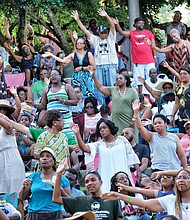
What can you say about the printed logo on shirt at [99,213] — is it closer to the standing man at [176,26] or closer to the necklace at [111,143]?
the necklace at [111,143]

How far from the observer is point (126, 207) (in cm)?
1233

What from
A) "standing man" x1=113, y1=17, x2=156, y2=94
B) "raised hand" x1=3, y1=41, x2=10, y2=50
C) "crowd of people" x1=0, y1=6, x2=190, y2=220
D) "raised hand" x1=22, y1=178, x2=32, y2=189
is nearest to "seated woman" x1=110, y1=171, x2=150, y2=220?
"crowd of people" x1=0, y1=6, x2=190, y2=220

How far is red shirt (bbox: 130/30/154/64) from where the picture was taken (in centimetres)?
2153

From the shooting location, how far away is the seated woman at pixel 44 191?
12414 mm

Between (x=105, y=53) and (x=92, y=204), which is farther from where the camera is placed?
(x=105, y=53)

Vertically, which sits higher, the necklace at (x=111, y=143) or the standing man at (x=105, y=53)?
the standing man at (x=105, y=53)

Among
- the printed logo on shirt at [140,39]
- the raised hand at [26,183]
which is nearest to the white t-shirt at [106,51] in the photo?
the printed logo on shirt at [140,39]

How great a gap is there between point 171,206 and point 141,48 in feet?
A: 34.1

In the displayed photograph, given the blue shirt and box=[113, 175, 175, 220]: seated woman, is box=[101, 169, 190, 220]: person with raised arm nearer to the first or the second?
box=[113, 175, 175, 220]: seated woman

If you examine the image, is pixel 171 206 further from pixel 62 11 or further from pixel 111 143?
pixel 62 11

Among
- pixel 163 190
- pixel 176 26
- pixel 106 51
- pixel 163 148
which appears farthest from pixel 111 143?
pixel 176 26

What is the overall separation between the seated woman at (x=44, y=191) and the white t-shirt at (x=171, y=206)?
144cm

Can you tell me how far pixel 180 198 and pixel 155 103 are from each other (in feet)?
28.5

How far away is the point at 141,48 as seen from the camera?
2155cm
